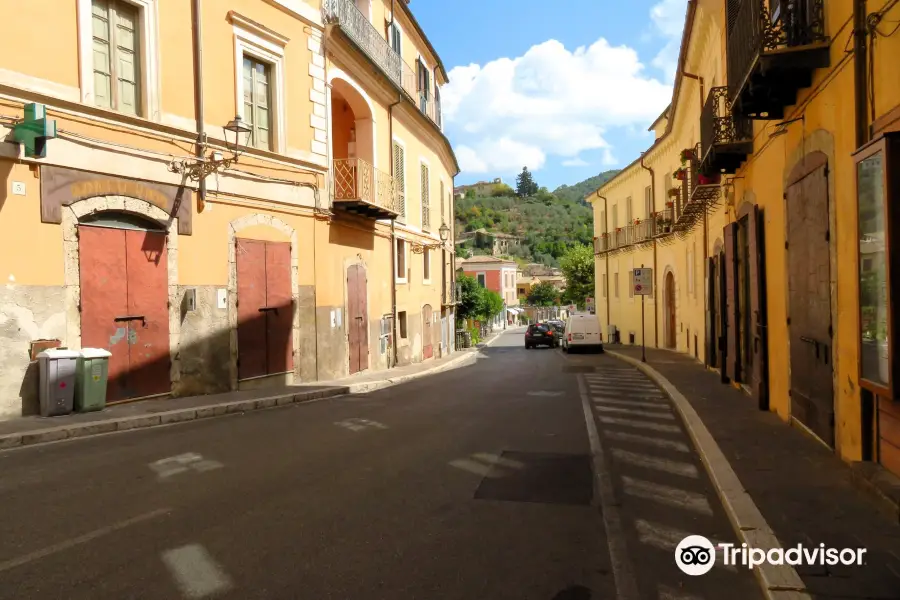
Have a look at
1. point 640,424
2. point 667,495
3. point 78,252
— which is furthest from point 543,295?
point 667,495

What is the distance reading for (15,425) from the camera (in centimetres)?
876

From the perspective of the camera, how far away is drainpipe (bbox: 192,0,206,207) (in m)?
12.5

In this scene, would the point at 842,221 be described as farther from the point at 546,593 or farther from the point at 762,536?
the point at 546,593

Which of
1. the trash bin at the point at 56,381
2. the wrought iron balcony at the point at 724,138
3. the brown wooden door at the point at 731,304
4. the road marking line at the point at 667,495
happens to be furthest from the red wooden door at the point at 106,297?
the brown wooden door at the point at 731,304

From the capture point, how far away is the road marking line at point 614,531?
392cm

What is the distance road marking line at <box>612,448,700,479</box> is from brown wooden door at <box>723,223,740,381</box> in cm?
541

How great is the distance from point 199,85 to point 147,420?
6.41m

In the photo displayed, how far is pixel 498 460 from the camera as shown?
713 cm

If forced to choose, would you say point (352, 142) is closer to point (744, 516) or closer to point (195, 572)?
point (744, 516)

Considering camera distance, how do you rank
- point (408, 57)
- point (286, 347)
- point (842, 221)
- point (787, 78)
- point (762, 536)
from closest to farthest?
point (762, 536)
point (842, 221)
point (787, 78)
point (286, 347)
point (408, 57)

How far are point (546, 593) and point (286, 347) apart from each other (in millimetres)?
11762

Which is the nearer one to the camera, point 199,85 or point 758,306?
point 758,306

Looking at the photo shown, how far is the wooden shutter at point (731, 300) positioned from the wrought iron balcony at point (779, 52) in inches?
158

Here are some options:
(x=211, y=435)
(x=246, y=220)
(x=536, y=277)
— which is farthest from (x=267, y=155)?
(x=536, y=277)
